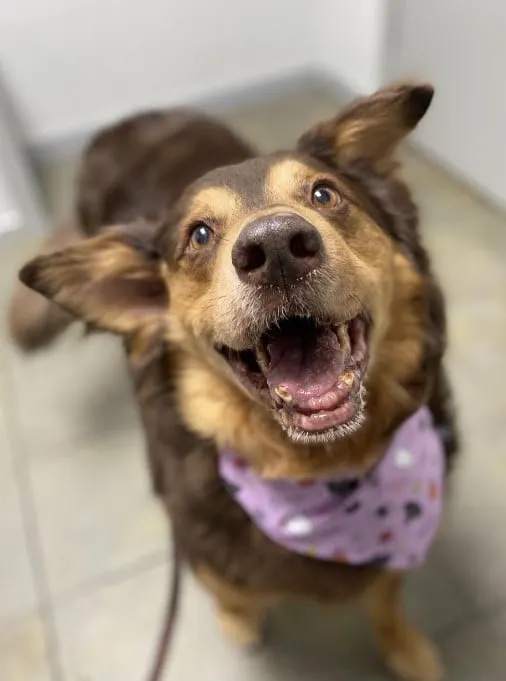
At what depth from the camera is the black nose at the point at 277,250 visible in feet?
2.77

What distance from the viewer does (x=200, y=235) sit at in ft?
3.54

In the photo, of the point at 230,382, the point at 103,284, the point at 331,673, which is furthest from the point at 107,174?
the point at 331,673

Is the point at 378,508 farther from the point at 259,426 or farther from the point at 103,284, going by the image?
the point at 103,284

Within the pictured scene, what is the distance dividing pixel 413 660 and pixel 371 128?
1.07 meters

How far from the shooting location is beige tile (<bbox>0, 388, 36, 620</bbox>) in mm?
1720

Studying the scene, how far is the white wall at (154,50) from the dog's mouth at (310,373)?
6.88 ft

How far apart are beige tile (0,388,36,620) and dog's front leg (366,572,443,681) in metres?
0.82

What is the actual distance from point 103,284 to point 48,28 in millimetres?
2246

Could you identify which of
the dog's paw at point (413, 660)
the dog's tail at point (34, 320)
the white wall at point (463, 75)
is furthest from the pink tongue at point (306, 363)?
the white wall at point (463, 75)

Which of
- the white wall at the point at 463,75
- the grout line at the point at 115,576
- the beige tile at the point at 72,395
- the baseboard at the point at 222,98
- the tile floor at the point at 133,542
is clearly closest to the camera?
the tile floor at the point at 133,542

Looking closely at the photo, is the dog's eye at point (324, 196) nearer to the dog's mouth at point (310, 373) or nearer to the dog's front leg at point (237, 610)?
the dog's mouth at point (310, 373)

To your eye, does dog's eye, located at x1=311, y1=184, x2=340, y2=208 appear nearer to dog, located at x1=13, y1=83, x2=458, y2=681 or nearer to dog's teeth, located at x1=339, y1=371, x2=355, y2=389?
dog, located at x1=13, y1=83, x2=458, y2=681

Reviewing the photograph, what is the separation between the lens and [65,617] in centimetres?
168

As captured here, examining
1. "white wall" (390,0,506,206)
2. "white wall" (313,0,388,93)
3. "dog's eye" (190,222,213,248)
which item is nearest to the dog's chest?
"dog's eye" (190,222,213,248)
